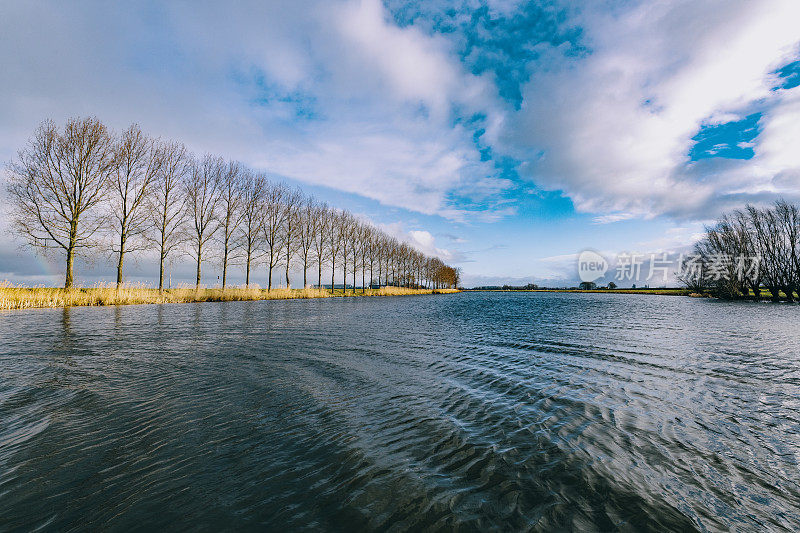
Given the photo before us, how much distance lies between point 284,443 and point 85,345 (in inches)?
396

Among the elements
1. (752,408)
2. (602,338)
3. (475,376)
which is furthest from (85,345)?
(602,338)

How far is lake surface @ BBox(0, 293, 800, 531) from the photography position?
3.10 meters

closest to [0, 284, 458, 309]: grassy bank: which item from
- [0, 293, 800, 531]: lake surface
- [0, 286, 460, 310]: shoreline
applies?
[0, 286, 460, 310]: shoreline

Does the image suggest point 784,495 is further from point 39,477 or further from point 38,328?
point 38,328

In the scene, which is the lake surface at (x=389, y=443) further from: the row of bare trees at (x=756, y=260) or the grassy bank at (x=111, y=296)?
the row of bare trees at (x=756, y=260)

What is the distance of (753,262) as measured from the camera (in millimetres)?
56375

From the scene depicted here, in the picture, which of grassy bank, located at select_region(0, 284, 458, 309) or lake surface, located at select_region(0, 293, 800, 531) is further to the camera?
grassy bank, located at select_region(0, 284, 458, 309)

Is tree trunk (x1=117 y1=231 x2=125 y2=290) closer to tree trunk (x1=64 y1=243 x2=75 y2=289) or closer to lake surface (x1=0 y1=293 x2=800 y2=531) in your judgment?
tree trunk (x1=64 y1=243 x2=75 y2=289)

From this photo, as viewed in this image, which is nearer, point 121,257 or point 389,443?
point 389,443

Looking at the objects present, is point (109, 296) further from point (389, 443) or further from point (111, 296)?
point (389, 443)

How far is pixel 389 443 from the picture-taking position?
14.7 ft

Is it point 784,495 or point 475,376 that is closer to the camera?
point 784,495

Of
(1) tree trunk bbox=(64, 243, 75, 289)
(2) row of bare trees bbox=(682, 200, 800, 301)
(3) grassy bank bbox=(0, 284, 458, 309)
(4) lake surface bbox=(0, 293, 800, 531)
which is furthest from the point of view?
(2) row of bare trees bbox=(682, 200, 800, 301)

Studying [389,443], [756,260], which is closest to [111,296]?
[389,443]
